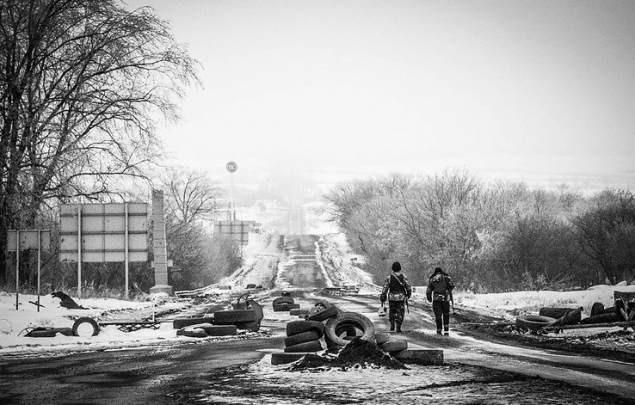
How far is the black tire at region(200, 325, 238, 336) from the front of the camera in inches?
811

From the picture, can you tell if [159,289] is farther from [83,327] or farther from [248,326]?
[83,327]

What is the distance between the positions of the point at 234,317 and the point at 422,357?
31.4ft

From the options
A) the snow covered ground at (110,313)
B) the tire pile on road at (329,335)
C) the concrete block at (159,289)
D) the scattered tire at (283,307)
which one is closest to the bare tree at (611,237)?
the snow covered ground at (110,313)

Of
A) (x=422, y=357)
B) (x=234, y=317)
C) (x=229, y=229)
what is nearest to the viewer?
(x=422, y=357)

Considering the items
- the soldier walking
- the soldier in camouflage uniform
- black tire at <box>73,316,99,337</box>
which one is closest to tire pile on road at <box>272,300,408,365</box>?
the soldier in camouflage uniform

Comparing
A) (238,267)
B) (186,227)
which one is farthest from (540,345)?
(238,267)

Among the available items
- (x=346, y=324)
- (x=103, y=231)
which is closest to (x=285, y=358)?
(x=346, y=324)

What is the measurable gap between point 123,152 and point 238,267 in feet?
230

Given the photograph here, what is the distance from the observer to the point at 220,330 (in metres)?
20.7

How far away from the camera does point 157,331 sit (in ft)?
69.9

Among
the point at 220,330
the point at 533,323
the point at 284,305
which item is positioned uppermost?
the point at 284,305

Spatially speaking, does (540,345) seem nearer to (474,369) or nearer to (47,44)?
(474,369)

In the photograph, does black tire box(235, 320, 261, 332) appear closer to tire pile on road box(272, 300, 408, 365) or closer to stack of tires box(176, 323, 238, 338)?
stack of tires box(176, 323, 238, 338)

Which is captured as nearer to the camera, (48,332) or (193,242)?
(48,332)
